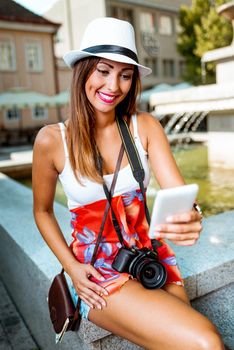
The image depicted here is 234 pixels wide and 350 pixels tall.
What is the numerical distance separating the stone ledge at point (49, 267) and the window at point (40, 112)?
761 inches

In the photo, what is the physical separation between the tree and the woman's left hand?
1805 cm

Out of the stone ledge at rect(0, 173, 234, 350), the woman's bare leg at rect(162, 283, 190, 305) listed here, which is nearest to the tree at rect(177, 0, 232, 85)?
the stone ledge at rect(0, 173, 234, 350)

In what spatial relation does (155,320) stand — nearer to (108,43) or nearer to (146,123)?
(146,123)

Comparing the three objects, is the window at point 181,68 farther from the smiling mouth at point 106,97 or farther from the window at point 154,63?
the smiling mouth at point 106,97

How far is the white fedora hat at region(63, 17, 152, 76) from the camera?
5.43ft

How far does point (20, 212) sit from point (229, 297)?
2167 mm

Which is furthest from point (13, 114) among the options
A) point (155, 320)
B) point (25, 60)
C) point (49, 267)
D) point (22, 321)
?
point (155, 320)

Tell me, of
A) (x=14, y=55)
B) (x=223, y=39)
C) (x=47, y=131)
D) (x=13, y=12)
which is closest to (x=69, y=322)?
(x=47, y=131)

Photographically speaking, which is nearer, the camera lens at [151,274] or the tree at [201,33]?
the camera lens at [151,274]

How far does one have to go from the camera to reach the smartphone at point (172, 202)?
123 centimetres

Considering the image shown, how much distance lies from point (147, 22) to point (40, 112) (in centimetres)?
1301

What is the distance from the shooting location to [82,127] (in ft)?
5.81

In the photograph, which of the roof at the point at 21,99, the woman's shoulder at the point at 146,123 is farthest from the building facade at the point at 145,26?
the woman's shoulder at the point at 146,123

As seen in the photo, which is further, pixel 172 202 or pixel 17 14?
pixel 17 14
